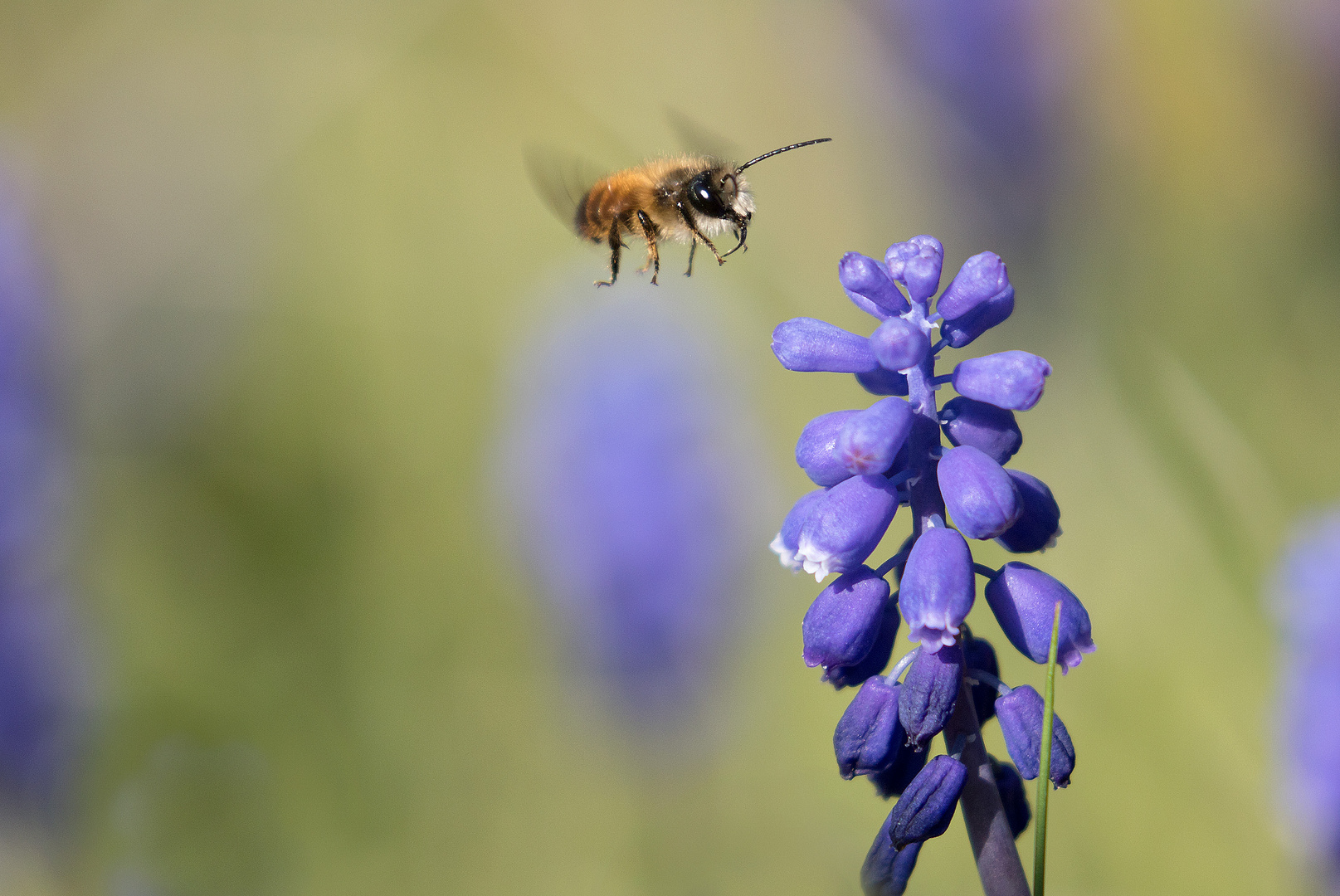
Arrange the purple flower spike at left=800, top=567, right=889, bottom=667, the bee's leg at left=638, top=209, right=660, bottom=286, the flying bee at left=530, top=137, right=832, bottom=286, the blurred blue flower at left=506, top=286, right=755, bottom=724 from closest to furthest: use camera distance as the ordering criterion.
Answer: the purple flower spike at left=800, top=567, right=889, bottom=667 → the flying bee at left=530, top=137, right=832, bottom=286 → the bee's leg at left=638, top=209, right=660, bottom=286 → the blurred blue flower at left=506, top=286, right=755, bottom=724

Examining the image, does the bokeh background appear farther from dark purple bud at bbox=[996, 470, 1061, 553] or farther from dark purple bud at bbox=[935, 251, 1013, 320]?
dark purple bud at bbox=[935, 251, 1013, 320]

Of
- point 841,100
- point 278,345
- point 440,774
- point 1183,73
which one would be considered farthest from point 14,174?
point 1183,73

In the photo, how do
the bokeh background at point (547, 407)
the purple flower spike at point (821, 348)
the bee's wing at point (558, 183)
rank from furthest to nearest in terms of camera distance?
1. the bokeh background at point (547, 407)
2. the bee's wing at point (558, 183)
3. the purple flower spike at point (821, 348)

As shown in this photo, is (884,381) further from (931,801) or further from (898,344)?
(931,801)

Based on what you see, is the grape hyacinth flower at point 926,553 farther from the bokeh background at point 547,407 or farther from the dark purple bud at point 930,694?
the bokeh background at point 547,407

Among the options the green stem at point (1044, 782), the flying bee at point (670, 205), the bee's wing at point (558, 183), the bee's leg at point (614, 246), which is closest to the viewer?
the green stem at point (1044, 782)

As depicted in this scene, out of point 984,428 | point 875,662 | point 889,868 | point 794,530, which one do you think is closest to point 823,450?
point 794,530

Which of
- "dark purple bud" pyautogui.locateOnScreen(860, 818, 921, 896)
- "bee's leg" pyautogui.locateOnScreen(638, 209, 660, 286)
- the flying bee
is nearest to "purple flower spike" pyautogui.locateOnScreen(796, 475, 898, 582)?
"dark purple bud" pyautogui.locateOnScreen(860, 818, 921, 896)

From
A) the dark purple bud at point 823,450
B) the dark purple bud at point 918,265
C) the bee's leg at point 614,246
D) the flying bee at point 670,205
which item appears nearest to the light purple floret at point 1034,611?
the dark purple bud at point 823,450

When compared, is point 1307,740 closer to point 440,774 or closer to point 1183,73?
point 440,774
